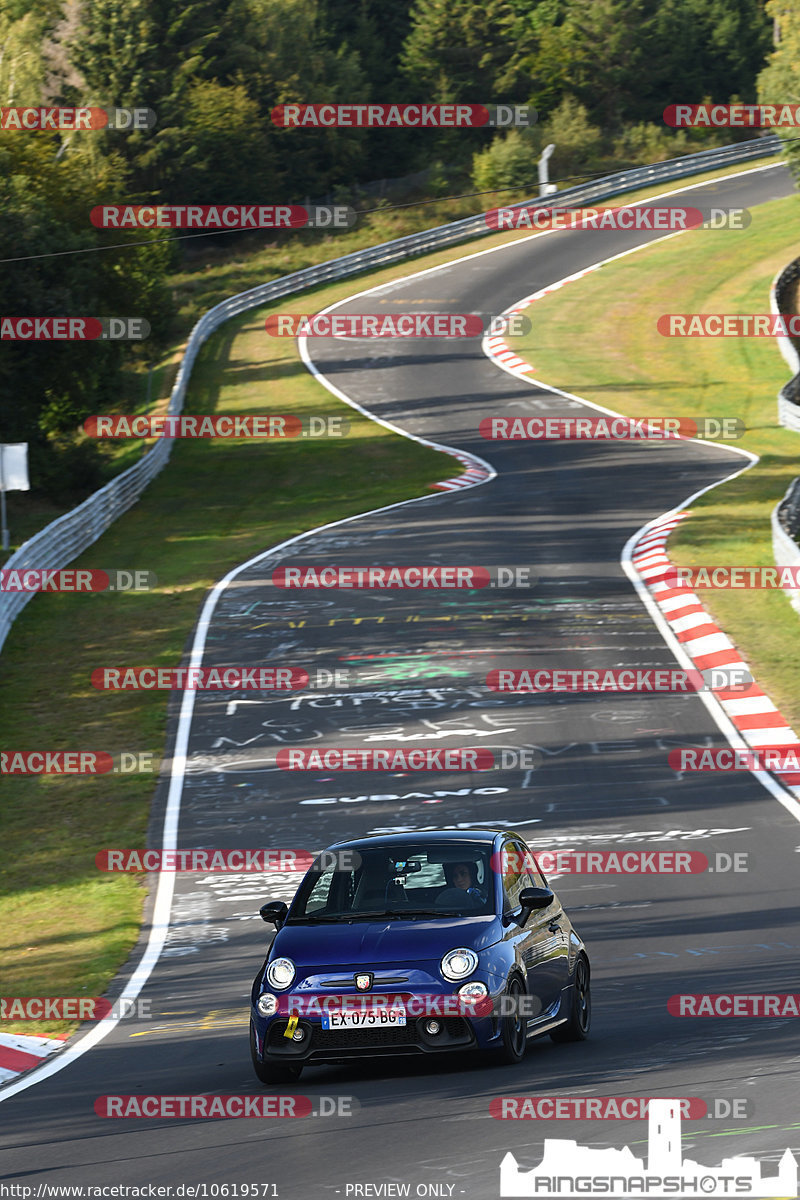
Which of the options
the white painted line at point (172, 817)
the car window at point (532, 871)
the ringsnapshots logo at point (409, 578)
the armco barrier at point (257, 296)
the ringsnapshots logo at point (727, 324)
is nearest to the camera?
the car window at point (532, 871)

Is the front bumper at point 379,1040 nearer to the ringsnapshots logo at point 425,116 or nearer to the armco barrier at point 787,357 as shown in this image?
the armco barrier at point 787,357

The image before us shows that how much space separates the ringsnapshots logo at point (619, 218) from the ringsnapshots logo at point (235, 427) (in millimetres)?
28756

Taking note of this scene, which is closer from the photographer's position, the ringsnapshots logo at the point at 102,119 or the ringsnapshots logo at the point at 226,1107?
the ringsnapshots logo at the point at 226,1107

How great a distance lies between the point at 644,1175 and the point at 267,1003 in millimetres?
3038

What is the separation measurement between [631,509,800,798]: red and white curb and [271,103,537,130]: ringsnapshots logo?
64.6 m

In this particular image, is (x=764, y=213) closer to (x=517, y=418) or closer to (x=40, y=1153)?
(x=517, y=418)

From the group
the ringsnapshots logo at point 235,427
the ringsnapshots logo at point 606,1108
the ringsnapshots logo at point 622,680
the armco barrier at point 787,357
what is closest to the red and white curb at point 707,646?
the ringsnapshots logo at point 622,680

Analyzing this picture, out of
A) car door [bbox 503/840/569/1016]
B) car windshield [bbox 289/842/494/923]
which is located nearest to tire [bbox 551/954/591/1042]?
car door [bbox 503/840/569/1016]

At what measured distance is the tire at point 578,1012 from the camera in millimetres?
10461

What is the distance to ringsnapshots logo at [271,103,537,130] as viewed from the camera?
306 ft

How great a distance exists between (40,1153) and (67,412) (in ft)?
138

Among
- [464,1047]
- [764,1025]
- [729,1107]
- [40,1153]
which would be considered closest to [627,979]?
[764,1025]

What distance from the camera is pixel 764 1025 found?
1034cm

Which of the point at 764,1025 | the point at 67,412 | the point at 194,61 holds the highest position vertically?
the point at 194,61
